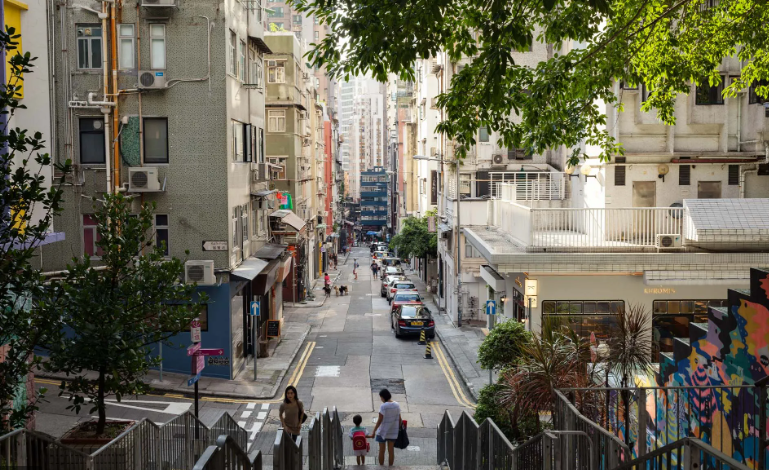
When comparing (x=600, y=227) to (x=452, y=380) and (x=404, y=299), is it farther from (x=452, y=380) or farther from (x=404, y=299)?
(x=404, y=299)

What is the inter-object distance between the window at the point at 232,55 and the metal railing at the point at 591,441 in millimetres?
20912

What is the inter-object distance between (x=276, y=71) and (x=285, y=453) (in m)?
39.4

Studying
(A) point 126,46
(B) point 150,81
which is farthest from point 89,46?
(B) point 150,81

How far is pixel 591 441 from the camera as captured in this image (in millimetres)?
7320

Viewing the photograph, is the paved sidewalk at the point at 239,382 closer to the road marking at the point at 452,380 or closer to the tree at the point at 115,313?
the road marking at the point at 452,380

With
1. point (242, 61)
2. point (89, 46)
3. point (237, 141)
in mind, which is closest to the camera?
point (89, 46)

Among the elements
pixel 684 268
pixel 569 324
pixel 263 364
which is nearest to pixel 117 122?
pixel 263 364

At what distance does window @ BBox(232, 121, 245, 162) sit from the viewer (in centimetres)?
2781

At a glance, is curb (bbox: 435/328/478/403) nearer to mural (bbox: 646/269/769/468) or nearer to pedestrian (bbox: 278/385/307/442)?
pedestrian (bbox: 278/385/307/442)

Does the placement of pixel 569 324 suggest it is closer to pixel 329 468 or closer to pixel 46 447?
pixel 329 468

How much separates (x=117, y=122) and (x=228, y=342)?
745 cm

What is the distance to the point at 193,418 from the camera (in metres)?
13.9

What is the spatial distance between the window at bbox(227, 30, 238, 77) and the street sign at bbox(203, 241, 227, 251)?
17.7ft

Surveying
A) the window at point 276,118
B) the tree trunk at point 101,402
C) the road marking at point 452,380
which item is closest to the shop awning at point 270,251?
the road marking at point 452,380
